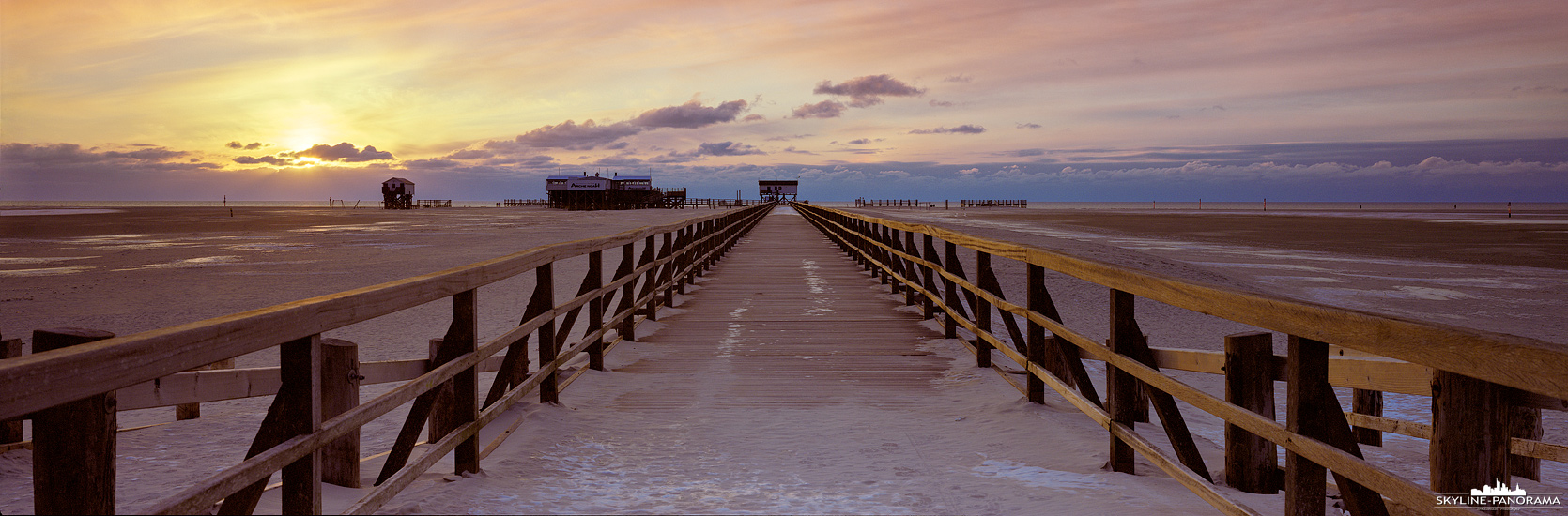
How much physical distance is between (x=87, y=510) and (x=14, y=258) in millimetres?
28512

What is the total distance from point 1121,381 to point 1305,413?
1.28 m

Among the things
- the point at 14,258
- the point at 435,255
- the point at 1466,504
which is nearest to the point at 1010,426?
the point at 1466,504

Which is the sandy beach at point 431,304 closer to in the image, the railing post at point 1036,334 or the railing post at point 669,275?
the railing post at point 1036,334

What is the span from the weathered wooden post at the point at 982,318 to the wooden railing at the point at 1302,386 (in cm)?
1

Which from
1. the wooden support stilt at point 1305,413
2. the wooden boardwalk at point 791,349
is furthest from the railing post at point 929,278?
the wooden support stilt at point 1305,413

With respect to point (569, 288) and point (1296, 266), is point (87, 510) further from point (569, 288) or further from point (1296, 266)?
point (1296, 266)

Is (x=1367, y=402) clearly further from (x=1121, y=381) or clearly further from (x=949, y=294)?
(x=949, y=294)

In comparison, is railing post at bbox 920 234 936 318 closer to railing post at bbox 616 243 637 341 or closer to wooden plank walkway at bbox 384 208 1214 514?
wooden plank walkway at bbox 384 208 1214 514

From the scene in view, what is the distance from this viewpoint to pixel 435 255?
24000 millimetres

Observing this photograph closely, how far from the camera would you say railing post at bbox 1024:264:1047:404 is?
4726 millimetres

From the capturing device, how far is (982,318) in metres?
6.21

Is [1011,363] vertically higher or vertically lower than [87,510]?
lower

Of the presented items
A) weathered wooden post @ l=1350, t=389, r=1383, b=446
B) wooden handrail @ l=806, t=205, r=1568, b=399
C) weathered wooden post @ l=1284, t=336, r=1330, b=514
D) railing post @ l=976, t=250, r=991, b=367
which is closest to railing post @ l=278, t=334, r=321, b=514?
wooden handrail @ l=806, t=205, r=1568, b=399

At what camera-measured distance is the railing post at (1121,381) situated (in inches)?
146
